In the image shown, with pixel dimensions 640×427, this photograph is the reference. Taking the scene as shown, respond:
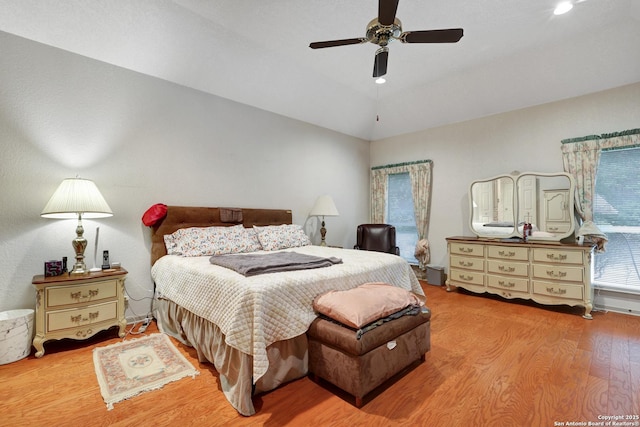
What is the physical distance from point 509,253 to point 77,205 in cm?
493

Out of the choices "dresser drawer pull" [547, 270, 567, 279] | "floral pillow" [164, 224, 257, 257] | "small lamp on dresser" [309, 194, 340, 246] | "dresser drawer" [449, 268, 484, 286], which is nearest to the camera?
"floral pillow" [164, 224, 257, 257]

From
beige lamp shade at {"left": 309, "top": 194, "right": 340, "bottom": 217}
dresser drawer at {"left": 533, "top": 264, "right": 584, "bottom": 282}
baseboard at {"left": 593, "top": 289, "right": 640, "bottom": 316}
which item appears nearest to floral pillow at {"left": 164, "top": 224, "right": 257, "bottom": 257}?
beige lamp shade at {"left": 309, "top": 194, "right": 340, "bottom": 217}

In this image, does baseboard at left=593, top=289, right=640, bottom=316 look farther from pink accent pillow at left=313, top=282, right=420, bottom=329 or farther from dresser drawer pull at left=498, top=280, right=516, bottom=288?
pink accent pillow at left=313, top=282, right=420, bottom=329

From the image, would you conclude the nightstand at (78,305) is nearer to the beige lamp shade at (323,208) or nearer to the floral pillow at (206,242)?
the floral pillow at (206,242)

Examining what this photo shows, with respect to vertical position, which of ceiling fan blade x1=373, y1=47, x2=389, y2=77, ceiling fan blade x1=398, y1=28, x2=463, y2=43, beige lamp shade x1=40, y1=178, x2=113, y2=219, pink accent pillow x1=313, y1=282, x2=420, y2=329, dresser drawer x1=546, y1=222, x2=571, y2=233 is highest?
ceiling fan blade x1=398, y1=28, x2=463, y2=43

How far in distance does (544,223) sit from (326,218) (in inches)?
128

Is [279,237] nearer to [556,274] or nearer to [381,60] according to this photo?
[381,60]

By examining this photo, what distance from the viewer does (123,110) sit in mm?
3098

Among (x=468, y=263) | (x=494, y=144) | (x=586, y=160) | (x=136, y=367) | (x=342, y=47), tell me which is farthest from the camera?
(x=494, y=144)

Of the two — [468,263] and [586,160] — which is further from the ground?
[586,160]

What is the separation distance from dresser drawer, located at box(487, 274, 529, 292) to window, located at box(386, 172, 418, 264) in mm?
1491

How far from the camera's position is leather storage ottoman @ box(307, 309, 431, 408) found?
5.66 ft

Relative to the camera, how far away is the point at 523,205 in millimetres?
4086

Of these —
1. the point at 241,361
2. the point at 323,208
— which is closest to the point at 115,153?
the point at 241,361
